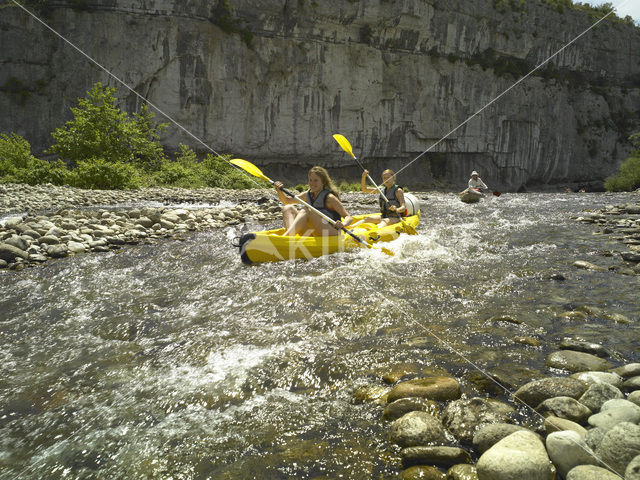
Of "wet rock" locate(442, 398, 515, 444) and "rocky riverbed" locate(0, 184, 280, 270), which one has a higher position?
"rocky riverbed" locate(0, 184, 280, 270)

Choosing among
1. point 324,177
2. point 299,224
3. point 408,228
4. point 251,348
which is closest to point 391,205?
point 408,228

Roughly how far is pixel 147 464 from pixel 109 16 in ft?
83.1

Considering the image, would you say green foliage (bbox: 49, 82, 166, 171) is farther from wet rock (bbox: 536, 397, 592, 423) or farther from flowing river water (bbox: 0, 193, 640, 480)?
wet rock (bbox: 536, 397, 592, 423)

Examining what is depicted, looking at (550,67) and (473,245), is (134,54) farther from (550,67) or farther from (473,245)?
(550,67)

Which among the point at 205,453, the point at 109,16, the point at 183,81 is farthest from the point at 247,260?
the point at 109,16

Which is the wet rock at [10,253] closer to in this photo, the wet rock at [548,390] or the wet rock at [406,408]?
the wet rock at [406,408]

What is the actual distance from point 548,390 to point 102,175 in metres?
14.4

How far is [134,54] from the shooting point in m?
21.7

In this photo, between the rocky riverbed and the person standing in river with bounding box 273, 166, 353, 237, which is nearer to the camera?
the rocky riverbed

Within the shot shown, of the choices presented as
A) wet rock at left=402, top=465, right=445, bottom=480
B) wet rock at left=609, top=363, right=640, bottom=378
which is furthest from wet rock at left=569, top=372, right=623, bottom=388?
wet rock at left=402, top=465, right=445, bottom=480

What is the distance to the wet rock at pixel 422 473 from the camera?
5.54 feet

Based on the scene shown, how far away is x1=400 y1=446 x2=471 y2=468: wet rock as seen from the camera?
1750mm

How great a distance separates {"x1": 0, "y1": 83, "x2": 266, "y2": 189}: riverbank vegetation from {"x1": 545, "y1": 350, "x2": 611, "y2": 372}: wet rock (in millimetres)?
12134

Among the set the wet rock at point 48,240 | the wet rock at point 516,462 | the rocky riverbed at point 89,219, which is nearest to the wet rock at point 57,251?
the rocky riverbed at point 89,219
